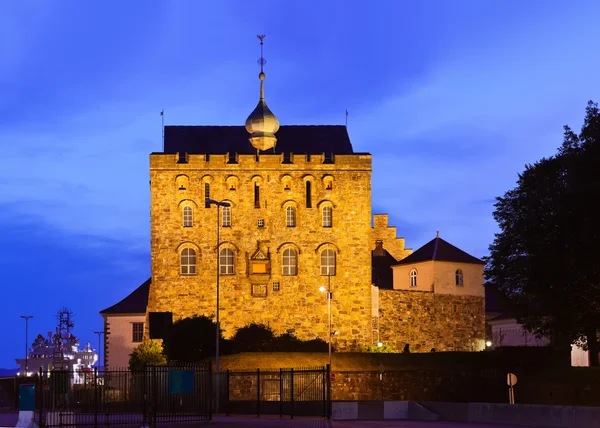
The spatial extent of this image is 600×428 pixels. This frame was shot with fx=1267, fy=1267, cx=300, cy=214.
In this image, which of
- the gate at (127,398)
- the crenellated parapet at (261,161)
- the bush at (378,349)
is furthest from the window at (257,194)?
the gate at (127,398)

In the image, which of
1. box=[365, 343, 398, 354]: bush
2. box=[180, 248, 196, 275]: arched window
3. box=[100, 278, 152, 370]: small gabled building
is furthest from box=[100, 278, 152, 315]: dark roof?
box=[365, 343, 398, 354]: bush

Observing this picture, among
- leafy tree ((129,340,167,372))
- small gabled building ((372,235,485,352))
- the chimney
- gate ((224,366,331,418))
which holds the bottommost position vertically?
gate ((224,366,331,418))

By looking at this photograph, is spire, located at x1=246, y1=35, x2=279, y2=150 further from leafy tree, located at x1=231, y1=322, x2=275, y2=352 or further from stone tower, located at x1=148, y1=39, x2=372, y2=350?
leafy tree, located at x1=231, y1=322, x2=275, y2=352

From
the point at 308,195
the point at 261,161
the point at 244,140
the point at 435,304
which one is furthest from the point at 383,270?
the point at 261,161

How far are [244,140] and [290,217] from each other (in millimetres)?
7975

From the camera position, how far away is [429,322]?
91.2 metres

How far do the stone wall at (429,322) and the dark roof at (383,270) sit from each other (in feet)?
31.5

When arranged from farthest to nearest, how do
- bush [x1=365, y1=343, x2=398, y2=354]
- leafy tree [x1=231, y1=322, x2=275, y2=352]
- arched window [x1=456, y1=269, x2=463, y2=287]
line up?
arched window [x1=456, y1=269, x2=463, y2=287], bush [x1=365, y1=343, x2=398, y2=354], leafy tree [x1=231, y1=322, x2=275, y2=352]

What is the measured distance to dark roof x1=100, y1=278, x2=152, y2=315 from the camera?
95125 mm

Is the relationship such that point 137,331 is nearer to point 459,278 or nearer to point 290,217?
point 290,217

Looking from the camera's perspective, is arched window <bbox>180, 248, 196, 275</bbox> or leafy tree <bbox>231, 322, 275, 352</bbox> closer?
leafy tree <bbox>231, 322, 275, 352</bbox>

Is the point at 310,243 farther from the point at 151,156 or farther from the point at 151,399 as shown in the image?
the point at 151,399

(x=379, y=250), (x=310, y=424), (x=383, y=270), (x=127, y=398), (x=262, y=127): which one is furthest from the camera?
(x=379, y=250)

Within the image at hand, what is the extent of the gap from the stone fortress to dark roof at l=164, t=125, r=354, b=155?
84 centimetres
